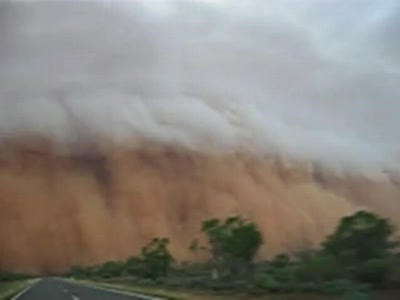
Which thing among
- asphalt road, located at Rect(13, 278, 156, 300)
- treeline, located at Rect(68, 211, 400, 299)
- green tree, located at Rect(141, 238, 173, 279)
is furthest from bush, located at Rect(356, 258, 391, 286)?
asphalt road, located at Rect(13, 278, 156, 300)

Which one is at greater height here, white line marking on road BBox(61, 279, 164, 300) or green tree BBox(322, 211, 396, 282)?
green tree BBox(322, 211, 396, 282)

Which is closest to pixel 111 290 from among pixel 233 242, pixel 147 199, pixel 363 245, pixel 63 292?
pixel 63 292

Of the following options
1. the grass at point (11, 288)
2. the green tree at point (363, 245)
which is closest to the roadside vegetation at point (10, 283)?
the grass at point (11, 288)

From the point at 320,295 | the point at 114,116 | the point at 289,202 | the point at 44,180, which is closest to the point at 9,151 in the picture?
the point at 44,180

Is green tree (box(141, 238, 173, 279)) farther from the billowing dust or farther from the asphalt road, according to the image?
the asphalt road

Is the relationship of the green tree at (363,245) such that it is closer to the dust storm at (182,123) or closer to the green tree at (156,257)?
the dust storm at (182,123)

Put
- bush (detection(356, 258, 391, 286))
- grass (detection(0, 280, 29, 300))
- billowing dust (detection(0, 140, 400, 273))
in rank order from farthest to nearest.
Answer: grass (detection(0, 280, 29, 300))
billowing dust (detection(0, 140, 400, 273))
bush (detection(356, 258, 391, 286))

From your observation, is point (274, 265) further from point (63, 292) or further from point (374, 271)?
point (63, 292)

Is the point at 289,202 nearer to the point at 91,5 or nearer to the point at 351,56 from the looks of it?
the point at 351,56
